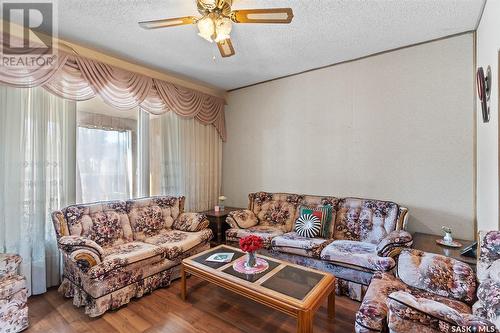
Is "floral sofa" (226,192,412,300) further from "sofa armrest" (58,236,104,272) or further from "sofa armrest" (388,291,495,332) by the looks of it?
"sofa armrest" (58,236,104,272)

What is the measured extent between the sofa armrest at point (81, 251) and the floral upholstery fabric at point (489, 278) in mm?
2688

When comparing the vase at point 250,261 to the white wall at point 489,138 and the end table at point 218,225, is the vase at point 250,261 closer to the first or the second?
the end table at point 218,225

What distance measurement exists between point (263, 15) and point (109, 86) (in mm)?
2086

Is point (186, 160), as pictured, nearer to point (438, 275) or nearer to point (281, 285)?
point (281, 285)

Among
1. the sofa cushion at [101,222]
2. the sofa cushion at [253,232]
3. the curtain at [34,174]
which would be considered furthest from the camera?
the sofa cushion at [253,232]

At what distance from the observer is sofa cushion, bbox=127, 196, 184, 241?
297 cm

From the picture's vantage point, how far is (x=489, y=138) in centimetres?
189

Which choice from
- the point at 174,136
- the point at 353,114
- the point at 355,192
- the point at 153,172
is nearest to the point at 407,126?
the point at 353,114

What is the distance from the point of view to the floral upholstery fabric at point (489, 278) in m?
1.20

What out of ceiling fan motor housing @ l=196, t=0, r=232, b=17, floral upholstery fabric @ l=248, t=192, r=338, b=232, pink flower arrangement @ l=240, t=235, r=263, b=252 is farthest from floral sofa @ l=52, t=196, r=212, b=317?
ceiling fan motor housing @ l=196, t=0, r=232, b=17

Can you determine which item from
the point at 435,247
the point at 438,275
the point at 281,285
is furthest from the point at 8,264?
the point at 435,247

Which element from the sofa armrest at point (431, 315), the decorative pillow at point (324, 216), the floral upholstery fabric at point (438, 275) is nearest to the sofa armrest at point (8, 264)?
the sofa armrest at point (431, 315)

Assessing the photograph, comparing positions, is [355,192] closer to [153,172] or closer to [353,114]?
[353,114]

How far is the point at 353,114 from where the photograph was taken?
124 inches
